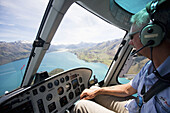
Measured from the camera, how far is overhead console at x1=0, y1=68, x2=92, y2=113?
1151mm

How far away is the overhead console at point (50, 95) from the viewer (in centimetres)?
115

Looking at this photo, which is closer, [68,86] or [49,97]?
[49,97]

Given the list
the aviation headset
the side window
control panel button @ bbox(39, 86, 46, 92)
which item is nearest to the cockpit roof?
the aviation headset

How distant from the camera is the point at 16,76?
134cm

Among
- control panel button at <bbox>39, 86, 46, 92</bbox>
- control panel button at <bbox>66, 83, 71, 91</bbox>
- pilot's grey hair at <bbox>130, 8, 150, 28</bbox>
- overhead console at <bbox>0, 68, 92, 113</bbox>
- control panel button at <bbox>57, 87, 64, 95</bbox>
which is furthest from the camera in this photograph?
control panel button at <bbox>66, 83, 71, 91</bbox>

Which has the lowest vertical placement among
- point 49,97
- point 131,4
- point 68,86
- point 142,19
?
point 49,97

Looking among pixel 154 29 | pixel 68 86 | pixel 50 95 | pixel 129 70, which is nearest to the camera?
pixel 154 29

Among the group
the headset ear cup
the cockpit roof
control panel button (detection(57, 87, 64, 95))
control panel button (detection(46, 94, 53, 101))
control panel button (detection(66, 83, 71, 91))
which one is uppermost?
the cockpit roof

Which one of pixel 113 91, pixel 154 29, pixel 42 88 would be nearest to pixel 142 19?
pixel 154 29

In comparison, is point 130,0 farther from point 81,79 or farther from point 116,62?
point 81,79

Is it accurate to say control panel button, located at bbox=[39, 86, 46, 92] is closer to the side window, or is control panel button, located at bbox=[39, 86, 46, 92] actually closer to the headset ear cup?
the headset ear cup

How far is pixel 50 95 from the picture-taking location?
5.07 feet

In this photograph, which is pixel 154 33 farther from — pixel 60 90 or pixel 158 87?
pixel 60 90

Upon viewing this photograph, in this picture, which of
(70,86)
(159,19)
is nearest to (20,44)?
(70,86)
